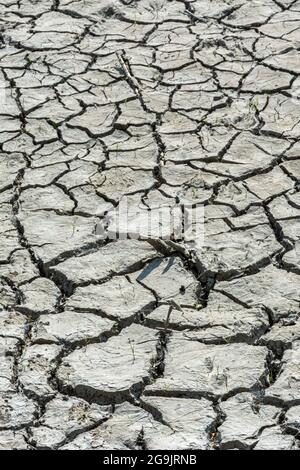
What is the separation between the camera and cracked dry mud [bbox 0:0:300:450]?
338cm

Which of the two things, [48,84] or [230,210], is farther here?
[48,84]

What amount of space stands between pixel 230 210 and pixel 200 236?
0.75 ft

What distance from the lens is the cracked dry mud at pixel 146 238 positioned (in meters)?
3.38

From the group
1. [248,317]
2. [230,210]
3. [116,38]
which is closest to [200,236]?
[230,210]

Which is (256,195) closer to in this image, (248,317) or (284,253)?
(284,253)

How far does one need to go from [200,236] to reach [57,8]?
2.48 m

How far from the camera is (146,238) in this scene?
4.17m

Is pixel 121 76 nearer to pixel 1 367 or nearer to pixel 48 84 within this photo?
pixel 48 84

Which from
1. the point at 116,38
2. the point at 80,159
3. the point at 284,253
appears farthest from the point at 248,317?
the point at 116,38

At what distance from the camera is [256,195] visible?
4414 millimetres

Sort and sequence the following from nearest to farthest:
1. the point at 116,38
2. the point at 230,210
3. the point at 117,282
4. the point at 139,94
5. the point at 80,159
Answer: the point at 117,282
the point at 230,210
the point at 80,159
the point at 139,94
the point at 116,38

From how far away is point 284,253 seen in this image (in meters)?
4.04
